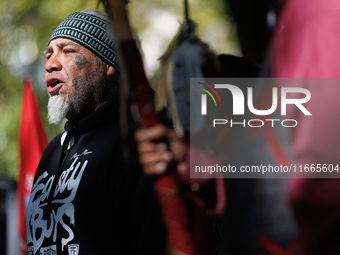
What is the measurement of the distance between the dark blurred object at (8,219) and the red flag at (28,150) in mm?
232

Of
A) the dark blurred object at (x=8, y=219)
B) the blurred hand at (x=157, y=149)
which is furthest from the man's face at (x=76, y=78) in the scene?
the dark blurred object at (x=8, y=219)

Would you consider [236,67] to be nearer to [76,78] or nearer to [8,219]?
[76,78]

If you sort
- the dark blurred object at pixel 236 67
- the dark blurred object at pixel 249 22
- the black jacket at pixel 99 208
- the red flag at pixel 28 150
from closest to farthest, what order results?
1. the dark blurred object at pixel 236 67
2. the black jacket at pixel 99 208
3. the dark blurred object at pixel 249 22
4. the red flag at pixel 28 150

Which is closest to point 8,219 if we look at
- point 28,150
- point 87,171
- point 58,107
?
point 28,150

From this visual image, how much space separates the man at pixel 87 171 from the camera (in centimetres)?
157

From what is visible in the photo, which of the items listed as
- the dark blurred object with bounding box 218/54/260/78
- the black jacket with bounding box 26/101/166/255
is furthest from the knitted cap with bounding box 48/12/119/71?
the dark blurred object with bounding box 218/54/260/78

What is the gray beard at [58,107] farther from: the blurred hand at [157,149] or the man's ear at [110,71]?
the blurred hand at [157,149]

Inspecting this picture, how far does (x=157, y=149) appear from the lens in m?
1.00

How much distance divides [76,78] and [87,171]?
437 millimetres

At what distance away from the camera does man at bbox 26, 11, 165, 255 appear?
1.57 m

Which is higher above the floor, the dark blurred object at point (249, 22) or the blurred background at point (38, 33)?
the blurred background at point (38, 33)

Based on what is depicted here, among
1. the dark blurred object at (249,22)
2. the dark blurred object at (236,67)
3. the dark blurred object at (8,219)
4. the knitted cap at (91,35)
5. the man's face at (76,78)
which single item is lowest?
the dark blurred object at (8,219)

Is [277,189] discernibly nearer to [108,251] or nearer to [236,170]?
[236,170]

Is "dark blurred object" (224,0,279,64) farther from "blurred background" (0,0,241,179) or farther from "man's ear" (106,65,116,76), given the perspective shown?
"blurred background" (0,0,241,179)
